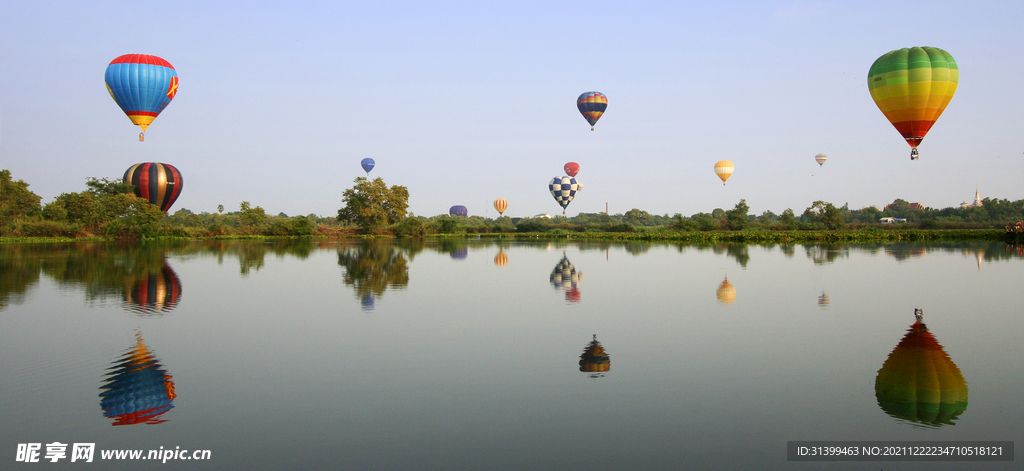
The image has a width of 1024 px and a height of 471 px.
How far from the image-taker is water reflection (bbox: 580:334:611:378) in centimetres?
767

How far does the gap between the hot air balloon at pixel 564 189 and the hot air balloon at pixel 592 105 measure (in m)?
14.8

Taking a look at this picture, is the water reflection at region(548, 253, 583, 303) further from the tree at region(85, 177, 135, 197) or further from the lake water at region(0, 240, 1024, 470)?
the tree at region(85, 177, 135, 197)

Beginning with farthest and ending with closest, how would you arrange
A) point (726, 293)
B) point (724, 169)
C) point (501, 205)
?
point (501, 205) < point (724, 169) < point (726, 293)

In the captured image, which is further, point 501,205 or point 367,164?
point 501,205

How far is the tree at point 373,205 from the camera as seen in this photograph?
68.2 metres

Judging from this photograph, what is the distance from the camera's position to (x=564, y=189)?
7000 cm

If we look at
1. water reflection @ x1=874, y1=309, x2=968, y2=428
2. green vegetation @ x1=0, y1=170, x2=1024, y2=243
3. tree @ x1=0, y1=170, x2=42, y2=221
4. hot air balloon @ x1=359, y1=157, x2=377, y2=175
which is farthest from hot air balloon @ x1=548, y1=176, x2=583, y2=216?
water reflection @ x1=874, y1=309, x2=968, y2=428

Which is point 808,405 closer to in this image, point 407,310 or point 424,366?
point 424,366

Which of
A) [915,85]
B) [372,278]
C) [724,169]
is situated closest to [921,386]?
[372,278]

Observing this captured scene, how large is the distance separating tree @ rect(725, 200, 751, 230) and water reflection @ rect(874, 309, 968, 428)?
6441 centimetres

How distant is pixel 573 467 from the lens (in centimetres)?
492

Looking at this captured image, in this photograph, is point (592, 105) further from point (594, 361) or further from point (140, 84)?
point (594, 361)

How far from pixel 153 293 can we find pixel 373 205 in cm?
5350

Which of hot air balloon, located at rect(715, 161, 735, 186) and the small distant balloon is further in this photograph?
hot air balloon, located at rect(715, 161, 735, 186)
